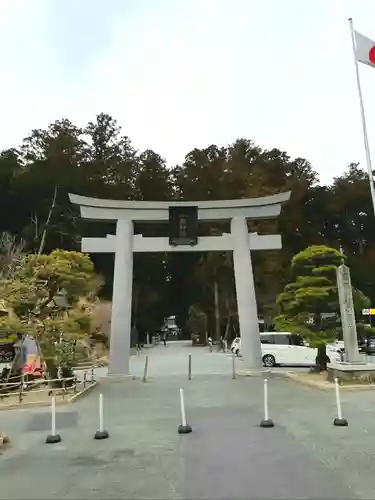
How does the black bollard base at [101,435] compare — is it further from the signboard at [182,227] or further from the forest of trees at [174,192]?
the forest of trees at [174,192]

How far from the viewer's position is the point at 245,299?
2072 centimetres

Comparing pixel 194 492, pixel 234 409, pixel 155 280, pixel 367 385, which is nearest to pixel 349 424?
pixel 234 409

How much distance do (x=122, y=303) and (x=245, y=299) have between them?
4.99 metres

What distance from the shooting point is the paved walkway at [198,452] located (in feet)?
17.5

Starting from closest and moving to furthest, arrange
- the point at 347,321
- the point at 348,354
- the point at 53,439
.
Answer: the point at 53,439 → the point at 348,354 → the point at 347,321

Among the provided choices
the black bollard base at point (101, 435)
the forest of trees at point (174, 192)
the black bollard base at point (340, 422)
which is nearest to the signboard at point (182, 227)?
the black bollard base at point (340, 422)

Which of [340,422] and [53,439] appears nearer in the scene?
[53,439]

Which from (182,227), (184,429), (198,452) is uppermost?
(182,227)

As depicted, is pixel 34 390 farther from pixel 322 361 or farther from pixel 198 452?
pixel 322 361

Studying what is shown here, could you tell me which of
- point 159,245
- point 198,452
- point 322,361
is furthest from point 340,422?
point 159,245

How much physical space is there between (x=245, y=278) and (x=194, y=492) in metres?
16.1

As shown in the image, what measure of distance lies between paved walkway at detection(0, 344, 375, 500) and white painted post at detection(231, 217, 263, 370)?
7.07 meters

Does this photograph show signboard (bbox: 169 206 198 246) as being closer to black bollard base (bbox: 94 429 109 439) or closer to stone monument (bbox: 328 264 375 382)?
stone monument (bbox: 328 264 375 382)

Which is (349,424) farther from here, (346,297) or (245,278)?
(245,278)
